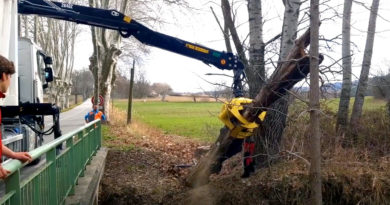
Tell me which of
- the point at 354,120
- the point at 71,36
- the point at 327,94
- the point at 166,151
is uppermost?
the point at 71,36

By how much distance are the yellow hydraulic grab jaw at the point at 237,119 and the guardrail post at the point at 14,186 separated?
12.8ft

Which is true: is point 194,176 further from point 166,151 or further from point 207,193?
point 166,151

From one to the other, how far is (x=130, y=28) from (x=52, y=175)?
5555mm

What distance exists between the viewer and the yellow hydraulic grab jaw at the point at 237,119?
21.7 ft

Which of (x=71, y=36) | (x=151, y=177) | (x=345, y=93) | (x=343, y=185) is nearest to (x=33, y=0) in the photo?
(x=151, y=177)

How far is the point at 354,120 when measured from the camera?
1034 centimetres

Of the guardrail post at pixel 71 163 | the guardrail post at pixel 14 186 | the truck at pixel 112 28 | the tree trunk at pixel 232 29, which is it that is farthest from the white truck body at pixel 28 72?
the guardrail post at pixel 14 186

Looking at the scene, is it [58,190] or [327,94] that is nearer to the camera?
[58,190]

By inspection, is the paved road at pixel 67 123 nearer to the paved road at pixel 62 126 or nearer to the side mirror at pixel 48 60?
the paved road at pixel 62 126

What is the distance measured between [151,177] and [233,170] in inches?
74.4

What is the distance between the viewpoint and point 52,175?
14.6 ft

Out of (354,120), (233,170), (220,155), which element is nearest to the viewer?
(220,155)

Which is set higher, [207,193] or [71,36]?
[71,36]

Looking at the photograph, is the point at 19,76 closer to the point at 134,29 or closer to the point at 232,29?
the point at 134,29
